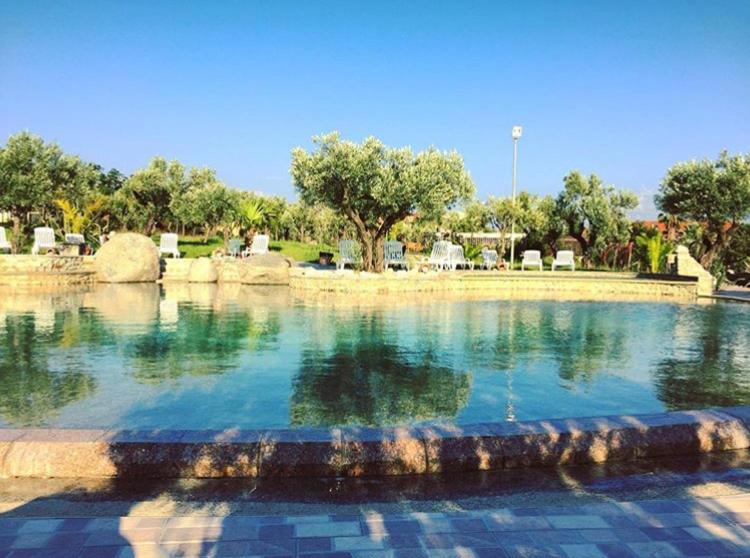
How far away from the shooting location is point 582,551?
9.78ft

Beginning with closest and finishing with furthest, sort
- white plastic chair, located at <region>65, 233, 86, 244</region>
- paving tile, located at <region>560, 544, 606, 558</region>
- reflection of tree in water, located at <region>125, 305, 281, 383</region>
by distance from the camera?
1. paving tile, located at <region>560, 544, 606, 558</region>
2. reflection of tree in water, located at <region>125, 305, 281, 383</region>
3. white plastic chair, located at <region>65, 233, 86, 244</region>

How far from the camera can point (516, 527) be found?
3244mm

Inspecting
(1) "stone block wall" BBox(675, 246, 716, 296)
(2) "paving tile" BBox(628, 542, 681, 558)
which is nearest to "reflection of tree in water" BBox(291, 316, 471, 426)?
(2) "paving tile" BBox(628, 542, 681, 558)

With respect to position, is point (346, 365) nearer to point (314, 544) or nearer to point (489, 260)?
point (314, 544)

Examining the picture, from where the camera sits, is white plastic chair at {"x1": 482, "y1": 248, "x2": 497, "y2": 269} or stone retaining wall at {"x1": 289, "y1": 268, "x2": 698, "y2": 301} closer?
stone retaining wall at {"x1": 289, "y1": 268, "x2": 698, "y2": 301}

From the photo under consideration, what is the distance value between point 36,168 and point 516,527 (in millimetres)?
34023

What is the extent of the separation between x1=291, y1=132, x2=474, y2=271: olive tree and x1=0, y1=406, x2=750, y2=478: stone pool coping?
1835cm

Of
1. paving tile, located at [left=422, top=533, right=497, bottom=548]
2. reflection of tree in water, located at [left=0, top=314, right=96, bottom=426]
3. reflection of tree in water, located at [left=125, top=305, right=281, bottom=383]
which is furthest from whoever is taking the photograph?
reflection of tree in water, located at [left=125, top=305, right=281, bottom=383]

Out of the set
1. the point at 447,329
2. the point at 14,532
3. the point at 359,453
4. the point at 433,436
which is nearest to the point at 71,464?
the point at 14,532

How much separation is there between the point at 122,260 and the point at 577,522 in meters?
21.2

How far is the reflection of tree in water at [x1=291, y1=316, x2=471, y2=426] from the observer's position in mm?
6080

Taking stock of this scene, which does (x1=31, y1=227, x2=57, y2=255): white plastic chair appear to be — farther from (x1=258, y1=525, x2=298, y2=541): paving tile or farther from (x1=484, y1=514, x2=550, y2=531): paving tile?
(x1=484, y1=514, x2=550, y2=531): paving tile

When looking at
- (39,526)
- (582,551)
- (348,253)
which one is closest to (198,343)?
(39,526)

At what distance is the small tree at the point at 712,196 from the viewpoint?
27094 millimetres
